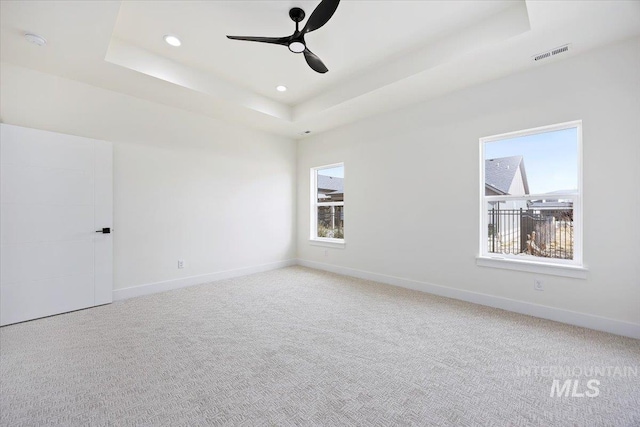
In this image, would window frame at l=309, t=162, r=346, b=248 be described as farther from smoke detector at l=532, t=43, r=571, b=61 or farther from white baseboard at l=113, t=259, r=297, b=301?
smoke detector at l=532, t=43, r=571, b=61

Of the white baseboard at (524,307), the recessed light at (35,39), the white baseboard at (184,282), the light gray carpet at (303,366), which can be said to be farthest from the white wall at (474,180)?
the recessed light at (35,39)

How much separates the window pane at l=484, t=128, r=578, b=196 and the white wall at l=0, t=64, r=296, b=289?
148 inches

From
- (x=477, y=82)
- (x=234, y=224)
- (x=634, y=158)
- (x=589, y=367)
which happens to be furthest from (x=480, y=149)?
(x=234, y=224)

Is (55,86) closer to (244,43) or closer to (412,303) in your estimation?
(244,43)

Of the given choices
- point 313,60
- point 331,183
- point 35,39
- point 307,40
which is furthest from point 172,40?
point 331,183

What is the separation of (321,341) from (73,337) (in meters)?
2.33

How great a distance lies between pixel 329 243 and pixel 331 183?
1.24 m

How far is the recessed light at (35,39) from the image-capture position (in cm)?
243

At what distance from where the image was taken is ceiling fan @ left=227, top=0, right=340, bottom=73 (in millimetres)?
2027

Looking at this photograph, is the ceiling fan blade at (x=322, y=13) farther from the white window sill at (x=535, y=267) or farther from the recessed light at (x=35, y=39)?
the white window sill at (x=535, y=267)

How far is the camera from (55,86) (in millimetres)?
3135

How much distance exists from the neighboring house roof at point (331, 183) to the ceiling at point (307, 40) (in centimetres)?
160

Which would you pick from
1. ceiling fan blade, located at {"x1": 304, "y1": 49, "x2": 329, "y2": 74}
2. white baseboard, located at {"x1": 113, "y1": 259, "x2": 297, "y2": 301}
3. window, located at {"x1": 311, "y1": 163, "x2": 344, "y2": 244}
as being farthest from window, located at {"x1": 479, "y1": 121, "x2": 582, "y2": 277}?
white baseboard, located at {"x1": 113, "y1": 259, "x2": 297, "y2": 301}

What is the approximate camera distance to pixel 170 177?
4.02 metres
